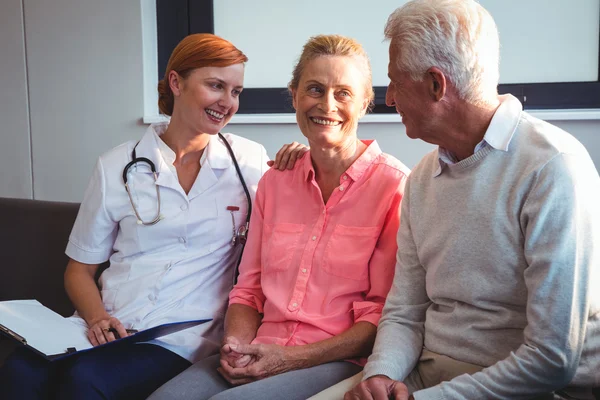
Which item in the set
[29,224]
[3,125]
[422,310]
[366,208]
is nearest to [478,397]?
[422,310]

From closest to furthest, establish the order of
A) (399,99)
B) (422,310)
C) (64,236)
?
(399,99), (422,310), (64,236)

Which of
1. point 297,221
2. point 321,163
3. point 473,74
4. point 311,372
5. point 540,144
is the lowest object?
point 311,372

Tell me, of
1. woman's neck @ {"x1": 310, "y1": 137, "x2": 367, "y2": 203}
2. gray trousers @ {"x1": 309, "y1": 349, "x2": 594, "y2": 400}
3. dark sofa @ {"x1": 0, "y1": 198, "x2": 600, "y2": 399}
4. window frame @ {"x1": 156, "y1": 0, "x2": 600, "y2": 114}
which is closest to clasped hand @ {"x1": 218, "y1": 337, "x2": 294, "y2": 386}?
gray trousers @ {"x1": 309, "y1": 349, "x2": 594, "y2": 400}

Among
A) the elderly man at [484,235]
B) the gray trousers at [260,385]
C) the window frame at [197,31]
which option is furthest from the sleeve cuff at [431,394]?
the window frame at [197,31]

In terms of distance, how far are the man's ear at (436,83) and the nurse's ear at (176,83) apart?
3.01 ft

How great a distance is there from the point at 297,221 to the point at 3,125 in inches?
73.0

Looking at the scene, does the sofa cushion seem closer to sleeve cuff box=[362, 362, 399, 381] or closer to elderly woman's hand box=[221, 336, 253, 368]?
elderly woman's hand box=[221, 336, 253, 368]

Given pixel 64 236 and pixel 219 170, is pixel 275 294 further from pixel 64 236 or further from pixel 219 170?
pixel 64 236

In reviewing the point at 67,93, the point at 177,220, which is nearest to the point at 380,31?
the point at 177,220

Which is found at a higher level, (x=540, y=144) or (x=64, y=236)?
(x=540, y=144)

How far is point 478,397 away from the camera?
50.0 inches

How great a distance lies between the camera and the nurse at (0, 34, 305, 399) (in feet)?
6.40

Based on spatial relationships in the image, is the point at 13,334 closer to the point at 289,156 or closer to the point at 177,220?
the point at 177,220

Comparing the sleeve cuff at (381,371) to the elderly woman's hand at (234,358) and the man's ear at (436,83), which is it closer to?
the elderly woman's hand at (234,358)
